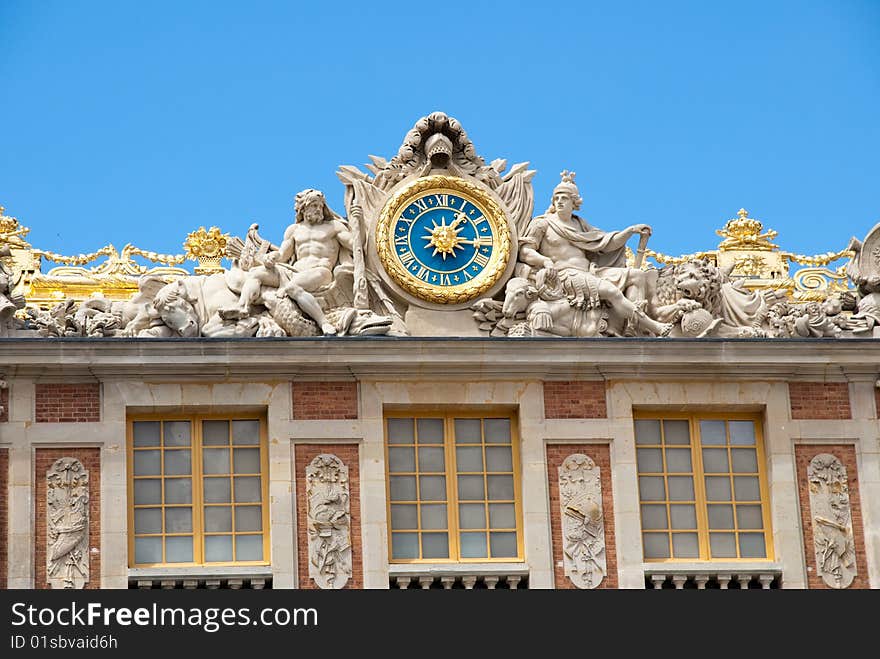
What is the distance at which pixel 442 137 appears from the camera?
43656mm

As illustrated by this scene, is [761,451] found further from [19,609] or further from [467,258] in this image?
[19,609]

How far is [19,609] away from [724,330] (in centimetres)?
1093

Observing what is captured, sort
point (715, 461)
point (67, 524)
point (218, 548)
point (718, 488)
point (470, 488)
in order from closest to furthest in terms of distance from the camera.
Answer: point (67, 524), point (218, 548), point (470, 488), point (718, 488), point (715, 461)

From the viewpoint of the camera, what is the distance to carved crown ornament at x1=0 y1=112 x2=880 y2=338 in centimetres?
4266

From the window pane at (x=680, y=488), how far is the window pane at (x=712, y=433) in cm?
67

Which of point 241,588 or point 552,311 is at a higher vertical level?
point 552,311

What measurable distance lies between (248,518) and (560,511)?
4.34 metres

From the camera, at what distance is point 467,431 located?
141 feet

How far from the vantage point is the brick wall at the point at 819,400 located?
43250 mm

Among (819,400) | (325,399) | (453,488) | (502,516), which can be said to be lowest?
(502,516)

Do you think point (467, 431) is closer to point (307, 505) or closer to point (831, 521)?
point (307, 505)

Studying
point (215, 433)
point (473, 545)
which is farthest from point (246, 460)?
point (473, 545)

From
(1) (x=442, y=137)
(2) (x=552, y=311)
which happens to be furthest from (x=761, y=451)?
(1) (x=442, y=137)

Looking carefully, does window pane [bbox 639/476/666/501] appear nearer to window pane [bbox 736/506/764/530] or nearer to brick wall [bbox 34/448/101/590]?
window pane [bbox 736/506/764/530]
